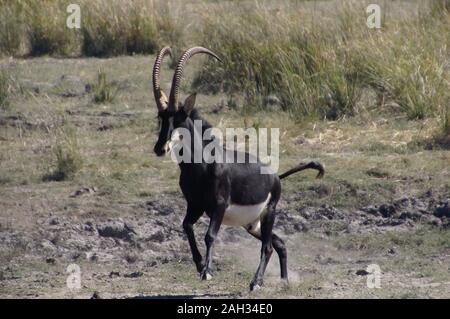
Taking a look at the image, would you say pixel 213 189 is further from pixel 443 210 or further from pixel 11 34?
pixel 11 34

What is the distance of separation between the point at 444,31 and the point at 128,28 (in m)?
4.43

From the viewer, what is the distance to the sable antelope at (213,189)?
970 centimetres

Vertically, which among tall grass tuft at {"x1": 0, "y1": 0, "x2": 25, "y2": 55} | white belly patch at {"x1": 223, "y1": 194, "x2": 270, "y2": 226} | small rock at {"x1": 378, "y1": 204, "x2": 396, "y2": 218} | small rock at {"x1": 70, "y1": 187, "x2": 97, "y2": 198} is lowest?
small rock at {"x1": 378, "y1": 204, "x2": 396, "y2": 218}

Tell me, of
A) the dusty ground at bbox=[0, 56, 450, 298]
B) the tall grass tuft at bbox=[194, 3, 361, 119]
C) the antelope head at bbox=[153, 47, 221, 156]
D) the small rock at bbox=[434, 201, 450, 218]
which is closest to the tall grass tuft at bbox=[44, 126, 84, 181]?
the dusty ground at bbox=[0, 56, 450, 298]

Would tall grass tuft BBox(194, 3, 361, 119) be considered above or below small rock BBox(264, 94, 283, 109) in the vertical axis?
above

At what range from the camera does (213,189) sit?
9773 millimetres

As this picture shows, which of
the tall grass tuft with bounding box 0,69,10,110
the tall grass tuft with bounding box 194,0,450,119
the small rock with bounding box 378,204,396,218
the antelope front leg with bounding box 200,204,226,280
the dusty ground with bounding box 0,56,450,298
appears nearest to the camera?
the antelope front leg with bounding box 200,204,226,280

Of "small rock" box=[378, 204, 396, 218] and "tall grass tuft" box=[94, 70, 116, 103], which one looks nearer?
"small rock" box=[378, 204, 396, 218]

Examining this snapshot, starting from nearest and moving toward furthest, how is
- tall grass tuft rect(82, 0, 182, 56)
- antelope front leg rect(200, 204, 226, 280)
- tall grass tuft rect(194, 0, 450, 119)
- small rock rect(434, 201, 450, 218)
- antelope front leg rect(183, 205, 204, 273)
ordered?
antelope front leg rect(200, 204, 226, 280) < antelope front leg rect(183, 205, 204, 273) < small rock rect(434, 201, 450, 218) < tall grass tuft rect(194, 0, 450, 119) < tall grass tuft rect(82, 0, 182, 56)

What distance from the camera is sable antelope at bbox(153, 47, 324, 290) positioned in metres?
9.70

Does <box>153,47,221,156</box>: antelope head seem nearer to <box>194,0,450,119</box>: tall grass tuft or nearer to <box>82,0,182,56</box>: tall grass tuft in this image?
<box>194,0,450,119</box>: tall grass tuft

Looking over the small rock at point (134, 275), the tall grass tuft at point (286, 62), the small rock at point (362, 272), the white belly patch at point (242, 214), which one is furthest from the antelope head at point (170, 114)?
the tall grass tuft at point (286, 62)

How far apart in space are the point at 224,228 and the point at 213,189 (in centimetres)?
216
